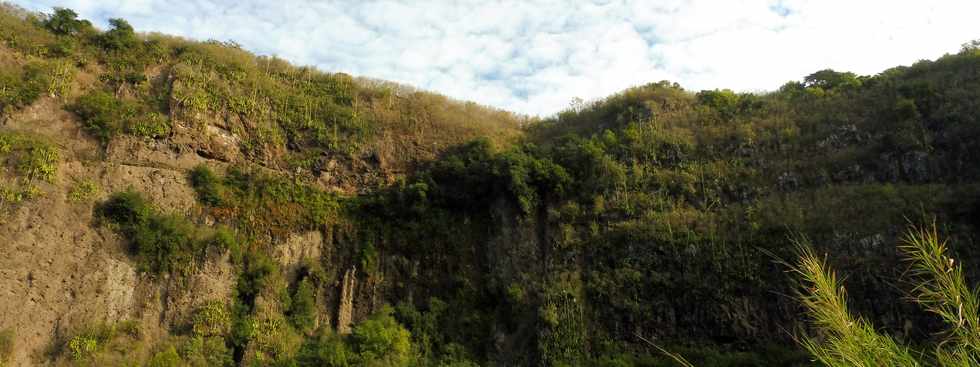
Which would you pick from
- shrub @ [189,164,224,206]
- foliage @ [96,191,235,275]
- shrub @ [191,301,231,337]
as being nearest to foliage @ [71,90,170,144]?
shrub @ [189,164,224,206]

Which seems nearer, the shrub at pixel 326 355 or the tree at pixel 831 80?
the shrub at pixel 326 355

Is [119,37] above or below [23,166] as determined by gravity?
above

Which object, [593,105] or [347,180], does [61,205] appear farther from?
[593,105]

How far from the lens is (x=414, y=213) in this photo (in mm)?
25156

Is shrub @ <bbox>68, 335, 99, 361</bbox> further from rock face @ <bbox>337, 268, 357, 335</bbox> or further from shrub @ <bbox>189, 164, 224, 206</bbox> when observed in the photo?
rock face @ <bbox>337, 268, 357, 335</bbox>

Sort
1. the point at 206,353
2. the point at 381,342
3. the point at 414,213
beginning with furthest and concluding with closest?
the point at 414,213 < the point at 381,342 < the point at 206,353

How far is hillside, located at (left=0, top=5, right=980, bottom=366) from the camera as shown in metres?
19.1

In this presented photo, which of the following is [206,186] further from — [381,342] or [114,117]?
[381,342]

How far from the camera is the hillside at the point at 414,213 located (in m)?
19.1

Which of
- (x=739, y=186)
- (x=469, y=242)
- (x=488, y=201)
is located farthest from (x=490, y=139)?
(x=739, y=186)

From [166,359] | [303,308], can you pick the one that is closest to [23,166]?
[166,359]

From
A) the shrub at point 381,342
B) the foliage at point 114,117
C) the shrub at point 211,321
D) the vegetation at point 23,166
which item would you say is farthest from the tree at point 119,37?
the shrub at point 381,342

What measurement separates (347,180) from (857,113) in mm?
20828

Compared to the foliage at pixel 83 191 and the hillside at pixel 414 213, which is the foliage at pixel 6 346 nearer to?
the hillside at pixel 414 213
